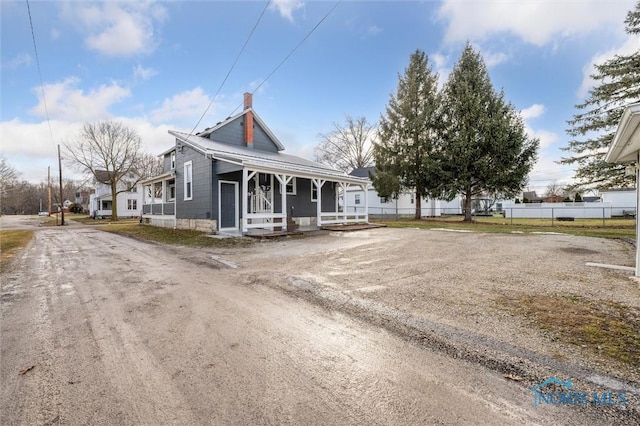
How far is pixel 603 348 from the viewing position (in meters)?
2.79

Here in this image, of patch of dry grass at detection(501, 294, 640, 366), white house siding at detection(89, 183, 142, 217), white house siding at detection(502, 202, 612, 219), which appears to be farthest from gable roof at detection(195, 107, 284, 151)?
white house siding at detection(89, 183, 142, 217)

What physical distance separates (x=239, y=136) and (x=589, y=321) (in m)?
17.4

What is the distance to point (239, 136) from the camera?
1761 cm

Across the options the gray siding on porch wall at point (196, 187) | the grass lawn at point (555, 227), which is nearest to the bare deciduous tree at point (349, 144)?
the grass lawn at point (555, 227)

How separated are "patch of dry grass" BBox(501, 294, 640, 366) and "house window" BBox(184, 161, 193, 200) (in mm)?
14384

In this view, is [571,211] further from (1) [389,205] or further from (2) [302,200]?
(2) [302,200]

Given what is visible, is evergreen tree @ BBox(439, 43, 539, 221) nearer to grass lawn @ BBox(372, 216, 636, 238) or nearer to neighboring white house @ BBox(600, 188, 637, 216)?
grass lawn @ BBox(372, 216, 636, 238)

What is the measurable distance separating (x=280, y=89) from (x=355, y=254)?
834cm

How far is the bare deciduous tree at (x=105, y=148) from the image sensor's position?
Result: 29375 mm

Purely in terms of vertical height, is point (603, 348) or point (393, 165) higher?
point (393, 165)

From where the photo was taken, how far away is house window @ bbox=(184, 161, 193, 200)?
48.5 feet

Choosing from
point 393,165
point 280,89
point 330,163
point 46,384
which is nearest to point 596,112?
point 393,165

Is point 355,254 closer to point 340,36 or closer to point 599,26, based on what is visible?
point 340,36

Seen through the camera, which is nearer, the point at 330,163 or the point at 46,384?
the point at 46,384
